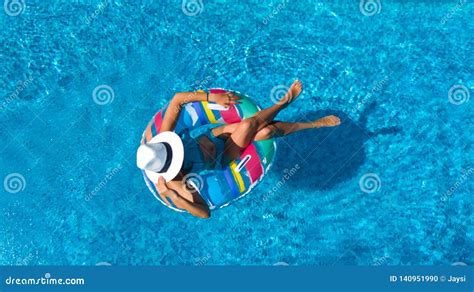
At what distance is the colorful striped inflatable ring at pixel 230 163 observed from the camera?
5.72 m

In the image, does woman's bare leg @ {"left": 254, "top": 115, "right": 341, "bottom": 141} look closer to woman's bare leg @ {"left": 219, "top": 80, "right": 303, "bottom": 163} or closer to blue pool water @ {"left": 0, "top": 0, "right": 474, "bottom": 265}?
woman's bare leg @ {"left": 219, "top": 80, "right": 303, "bottom": 163}

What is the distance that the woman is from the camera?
4.77m

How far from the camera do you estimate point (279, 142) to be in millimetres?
6891

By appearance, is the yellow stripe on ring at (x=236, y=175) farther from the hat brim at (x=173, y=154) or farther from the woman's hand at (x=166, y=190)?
the hat brim at (x=173, y=154)

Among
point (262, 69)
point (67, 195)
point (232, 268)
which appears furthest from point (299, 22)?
point (67, 195)

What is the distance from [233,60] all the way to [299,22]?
43.4 inches

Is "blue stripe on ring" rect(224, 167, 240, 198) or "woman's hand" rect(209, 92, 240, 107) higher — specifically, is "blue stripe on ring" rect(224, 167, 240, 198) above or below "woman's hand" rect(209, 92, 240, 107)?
below

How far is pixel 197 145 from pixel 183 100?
0.65 meters

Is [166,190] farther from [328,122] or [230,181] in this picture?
[328,122]

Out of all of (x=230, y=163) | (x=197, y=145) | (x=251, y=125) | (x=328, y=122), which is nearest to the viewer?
(x=251, y=125)

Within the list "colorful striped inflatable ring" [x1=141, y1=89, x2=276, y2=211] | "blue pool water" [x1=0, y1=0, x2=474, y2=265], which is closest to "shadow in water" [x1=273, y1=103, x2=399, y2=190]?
"blue pool water" [x1=0, y1=0, x2=474, y2=265]

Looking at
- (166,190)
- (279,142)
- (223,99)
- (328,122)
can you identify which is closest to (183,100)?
(223,99)

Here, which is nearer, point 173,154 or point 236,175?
point 173,154

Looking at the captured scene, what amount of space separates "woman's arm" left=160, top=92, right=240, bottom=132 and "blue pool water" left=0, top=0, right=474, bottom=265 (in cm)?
178
